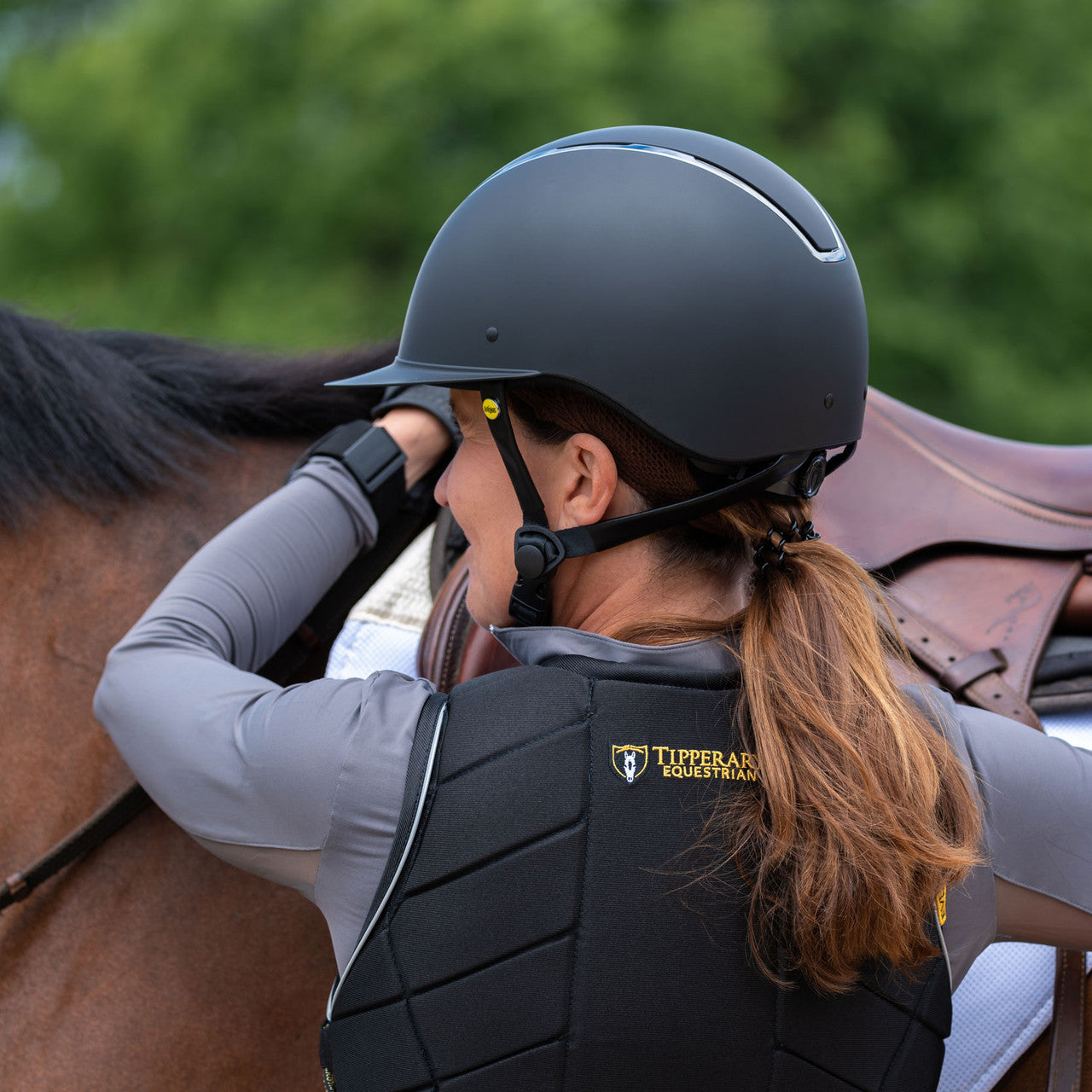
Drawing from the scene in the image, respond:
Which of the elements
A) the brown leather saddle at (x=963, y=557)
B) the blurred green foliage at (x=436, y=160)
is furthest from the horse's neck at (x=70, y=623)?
the blurred green foliage at (x=436, y=160)

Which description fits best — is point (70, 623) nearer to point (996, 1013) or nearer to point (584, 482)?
point (584, 482)

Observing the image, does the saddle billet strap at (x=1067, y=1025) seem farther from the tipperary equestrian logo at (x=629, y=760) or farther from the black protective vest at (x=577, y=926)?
the tipperary equestrian logo at (x=629, y=760)

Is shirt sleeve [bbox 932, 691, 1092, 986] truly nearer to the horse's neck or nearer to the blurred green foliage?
the horse's neck

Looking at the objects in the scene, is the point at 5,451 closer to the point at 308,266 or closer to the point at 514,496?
the point at 514,496

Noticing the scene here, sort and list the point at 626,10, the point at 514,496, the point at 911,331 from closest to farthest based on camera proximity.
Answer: the point at 514,496 → the point at 911,331 → the point at 626,10

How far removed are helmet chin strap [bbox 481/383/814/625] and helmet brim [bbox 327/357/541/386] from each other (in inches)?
0.7

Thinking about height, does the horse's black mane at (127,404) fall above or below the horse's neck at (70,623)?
above

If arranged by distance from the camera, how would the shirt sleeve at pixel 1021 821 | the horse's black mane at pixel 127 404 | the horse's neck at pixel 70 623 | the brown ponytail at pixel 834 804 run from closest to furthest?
1. the brown ponytail at pixel 834 804
2. the shirt sleeve at pixel 1021 821
3. the horse's neck at pixel 70 623
4. the horse's black mane at pixel 127 404

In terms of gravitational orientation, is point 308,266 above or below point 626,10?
below

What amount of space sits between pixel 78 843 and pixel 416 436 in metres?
0.82

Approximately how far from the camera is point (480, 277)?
4.26 ft

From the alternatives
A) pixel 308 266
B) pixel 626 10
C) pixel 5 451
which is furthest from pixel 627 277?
pixel 626 10

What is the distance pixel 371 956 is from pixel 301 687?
293 mm

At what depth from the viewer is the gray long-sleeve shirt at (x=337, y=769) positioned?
1060 millimetres
